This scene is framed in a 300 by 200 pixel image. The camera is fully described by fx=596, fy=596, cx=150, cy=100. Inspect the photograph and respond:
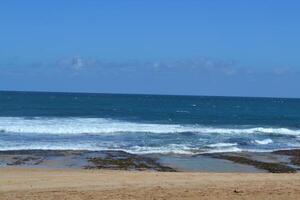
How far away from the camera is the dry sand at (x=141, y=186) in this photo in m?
13.1

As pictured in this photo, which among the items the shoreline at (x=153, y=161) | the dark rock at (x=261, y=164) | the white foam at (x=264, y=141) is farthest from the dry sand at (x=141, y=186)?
the white foam at (x=264, y=141)

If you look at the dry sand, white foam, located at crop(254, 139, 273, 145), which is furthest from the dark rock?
white foam, located at crop(254, 139, 273, 145)

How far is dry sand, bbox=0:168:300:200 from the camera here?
13097mm

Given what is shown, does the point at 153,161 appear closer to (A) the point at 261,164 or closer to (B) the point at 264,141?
(A) the point at 261,164

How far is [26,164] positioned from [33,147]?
6.44 m

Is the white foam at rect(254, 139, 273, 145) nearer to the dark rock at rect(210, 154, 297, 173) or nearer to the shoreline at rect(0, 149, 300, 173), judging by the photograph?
the shoreline at rect(0, 149, 300, 173)

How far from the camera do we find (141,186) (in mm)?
14602

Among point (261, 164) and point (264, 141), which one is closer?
point (261, 164)

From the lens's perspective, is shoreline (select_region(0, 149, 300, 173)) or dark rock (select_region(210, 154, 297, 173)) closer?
shoreline (select_region(0, 149, 300, 173))

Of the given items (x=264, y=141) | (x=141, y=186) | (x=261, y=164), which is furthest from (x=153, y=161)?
(x=264, y=141)

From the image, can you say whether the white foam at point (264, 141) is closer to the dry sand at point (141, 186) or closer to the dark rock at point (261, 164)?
the dark rock at point (261, 164)

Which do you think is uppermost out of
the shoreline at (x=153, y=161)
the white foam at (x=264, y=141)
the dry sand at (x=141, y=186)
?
the dry sand at (x=141, y=186)

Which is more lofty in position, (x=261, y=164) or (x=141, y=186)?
(x=141, y=186)

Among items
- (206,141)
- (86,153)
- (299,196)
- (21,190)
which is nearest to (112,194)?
(21,190)
